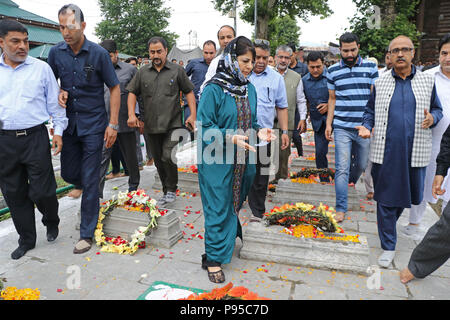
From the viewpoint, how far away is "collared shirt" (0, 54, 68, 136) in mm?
3398

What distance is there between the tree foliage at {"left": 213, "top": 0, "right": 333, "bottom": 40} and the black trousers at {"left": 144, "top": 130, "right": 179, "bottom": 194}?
18.5 meters

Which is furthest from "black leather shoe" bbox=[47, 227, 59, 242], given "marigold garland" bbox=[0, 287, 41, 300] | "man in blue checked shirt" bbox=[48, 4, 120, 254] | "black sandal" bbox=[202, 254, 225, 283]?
"black sandal" bbox=[202, 254, 225, 283]

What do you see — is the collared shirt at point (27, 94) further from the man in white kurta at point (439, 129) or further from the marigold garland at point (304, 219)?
the man in white kurta at point (439, 129)

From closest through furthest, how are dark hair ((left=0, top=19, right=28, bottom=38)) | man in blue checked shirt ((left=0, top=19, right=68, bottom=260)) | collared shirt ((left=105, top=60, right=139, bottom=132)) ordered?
1. dark hair ((left=0, top=19, right=28, bottom=38))
2. man in blue checked shirt ((left=0, top=19, right=68, bottom=260))
3. collared shirt ((left=105, top=60, right=139, bottom=132))

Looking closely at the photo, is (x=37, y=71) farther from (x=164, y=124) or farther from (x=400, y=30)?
(x=400, y=30)

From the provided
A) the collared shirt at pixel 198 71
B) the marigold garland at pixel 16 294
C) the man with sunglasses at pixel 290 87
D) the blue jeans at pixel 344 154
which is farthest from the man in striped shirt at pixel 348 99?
the marigold garland at pixel 16 294

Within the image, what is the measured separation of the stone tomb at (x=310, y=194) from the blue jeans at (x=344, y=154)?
25.4 inches

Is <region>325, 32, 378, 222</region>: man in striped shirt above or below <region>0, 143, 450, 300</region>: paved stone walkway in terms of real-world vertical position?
above

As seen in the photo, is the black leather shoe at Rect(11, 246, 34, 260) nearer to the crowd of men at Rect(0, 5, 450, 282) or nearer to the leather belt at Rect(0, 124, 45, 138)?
the crowd of men at Rect(0, 5, 450, 282)

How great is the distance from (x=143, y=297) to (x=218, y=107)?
178 centimetres

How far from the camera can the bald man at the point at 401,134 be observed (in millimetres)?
3484
